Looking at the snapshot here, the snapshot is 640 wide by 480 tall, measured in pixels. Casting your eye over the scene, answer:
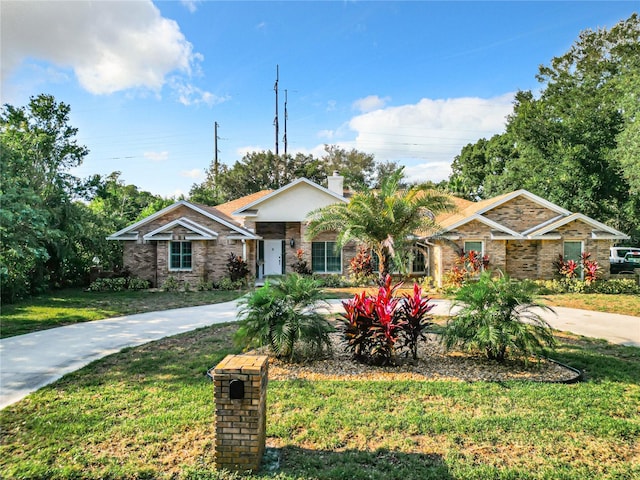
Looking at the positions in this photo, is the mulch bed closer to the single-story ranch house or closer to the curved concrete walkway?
the curved concrete walkway

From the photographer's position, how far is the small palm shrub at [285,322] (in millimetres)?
6582

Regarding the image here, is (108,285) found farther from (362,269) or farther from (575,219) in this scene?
(575,219)

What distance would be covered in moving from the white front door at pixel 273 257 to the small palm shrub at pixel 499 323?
15257 millimetres

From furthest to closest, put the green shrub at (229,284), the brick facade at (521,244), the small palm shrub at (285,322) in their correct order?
the brick facade at (521,244) → the green shrub at (229,284) → the small palm shrub at (285,322)

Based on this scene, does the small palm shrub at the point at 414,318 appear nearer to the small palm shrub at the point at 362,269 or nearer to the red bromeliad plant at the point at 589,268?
the small palm shrub at the point at 362,269

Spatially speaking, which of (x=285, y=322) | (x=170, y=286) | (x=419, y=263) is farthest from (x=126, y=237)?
(x=419, y=263)

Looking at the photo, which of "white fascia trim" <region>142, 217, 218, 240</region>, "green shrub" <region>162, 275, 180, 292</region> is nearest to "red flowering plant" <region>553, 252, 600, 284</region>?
"white fascia trim" <region>142, 217, 218, 240</region>

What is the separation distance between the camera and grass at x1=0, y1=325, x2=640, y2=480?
11.8ft

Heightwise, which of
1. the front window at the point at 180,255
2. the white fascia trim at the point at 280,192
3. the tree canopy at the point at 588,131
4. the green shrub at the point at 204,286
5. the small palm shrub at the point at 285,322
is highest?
the tree canopy at the point at 588,131

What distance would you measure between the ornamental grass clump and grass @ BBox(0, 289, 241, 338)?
27.5 ft

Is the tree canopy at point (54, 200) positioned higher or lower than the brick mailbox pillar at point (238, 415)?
higher

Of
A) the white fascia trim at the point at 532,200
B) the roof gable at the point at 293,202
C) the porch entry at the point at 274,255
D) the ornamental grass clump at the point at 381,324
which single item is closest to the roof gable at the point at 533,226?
the white fascia trim at the point at 532,200

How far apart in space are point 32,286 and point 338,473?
16976 millimetres

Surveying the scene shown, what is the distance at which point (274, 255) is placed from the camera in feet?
70.3
